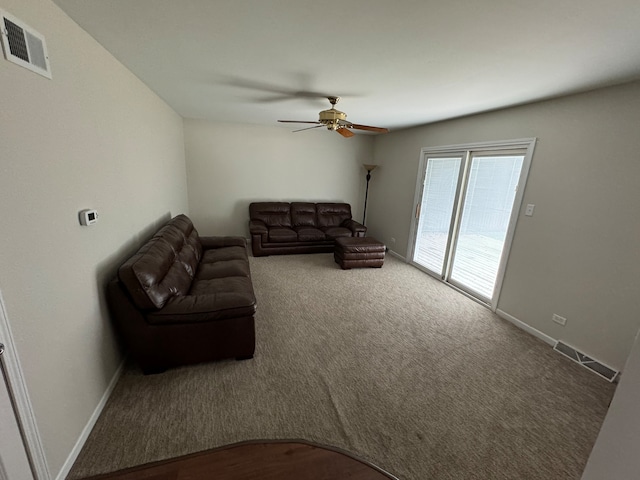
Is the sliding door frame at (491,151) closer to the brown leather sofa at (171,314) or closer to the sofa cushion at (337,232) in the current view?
the sofa cushion at (337,232)

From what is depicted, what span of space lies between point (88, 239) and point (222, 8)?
1.56 m

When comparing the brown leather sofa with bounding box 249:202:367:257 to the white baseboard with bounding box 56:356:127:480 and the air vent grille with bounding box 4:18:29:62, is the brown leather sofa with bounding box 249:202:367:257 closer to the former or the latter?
the white baseboard with bounding box 56:356:127:480

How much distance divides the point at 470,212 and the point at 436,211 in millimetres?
633

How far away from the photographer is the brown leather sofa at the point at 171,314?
6.01ft

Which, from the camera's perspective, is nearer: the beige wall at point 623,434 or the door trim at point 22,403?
the beige wall at point 623,434

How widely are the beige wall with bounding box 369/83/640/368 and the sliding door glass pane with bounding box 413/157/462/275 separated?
79 centimetres

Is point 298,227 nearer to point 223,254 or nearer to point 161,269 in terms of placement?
point 223,254

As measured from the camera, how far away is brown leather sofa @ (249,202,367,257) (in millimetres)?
4840

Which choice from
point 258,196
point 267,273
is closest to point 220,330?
point 267,273

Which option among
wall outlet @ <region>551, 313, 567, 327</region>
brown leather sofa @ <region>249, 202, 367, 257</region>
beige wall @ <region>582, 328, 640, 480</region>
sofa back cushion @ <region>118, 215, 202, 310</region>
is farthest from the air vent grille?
wall outlet @ <region>551, 313, 567, 327</region>

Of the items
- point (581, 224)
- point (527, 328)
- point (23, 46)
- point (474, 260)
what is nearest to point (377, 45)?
point (23, 46)

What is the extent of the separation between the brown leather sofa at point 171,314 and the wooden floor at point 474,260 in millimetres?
2942

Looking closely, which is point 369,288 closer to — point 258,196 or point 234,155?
point 258,196

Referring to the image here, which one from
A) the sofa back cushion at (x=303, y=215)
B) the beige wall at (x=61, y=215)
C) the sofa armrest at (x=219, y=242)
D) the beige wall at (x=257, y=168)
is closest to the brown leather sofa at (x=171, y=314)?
the beige wall at (x=61, y=215)
